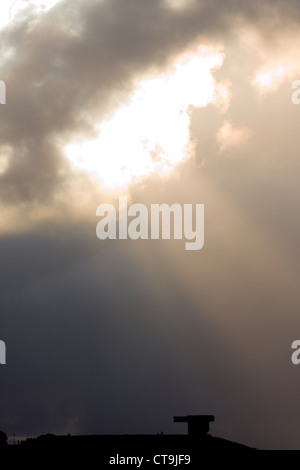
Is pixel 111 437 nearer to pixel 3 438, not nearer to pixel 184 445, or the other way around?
pixel 184 445

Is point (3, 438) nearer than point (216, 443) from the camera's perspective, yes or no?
No

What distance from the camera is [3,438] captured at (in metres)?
51.7

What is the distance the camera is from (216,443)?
48156 millimetres

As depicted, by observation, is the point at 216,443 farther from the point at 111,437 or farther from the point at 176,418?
the point at 111,437

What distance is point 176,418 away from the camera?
158 feet
